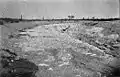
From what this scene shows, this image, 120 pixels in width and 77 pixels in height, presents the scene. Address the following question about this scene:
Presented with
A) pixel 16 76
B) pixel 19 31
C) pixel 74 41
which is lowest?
pixel 16 76

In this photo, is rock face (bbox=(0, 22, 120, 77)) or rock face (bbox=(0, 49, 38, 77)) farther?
rock face (bbox=(0, 22, 120, 77))

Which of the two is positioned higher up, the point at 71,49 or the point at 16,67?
the point at 71,49

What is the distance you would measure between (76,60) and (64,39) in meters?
2.17

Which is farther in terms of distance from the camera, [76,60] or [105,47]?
[105,47]

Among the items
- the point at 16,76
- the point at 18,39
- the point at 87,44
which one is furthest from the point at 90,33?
the point at 16,76

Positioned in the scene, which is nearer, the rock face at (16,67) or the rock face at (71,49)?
the rock face at (16,67)

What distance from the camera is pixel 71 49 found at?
30.9 feet

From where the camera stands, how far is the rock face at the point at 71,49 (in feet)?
25.9

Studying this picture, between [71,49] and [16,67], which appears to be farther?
[71,49]

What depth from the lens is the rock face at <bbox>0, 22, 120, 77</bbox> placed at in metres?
7.89

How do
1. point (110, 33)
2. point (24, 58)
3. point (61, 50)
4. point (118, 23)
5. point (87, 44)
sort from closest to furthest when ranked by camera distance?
point (24, 58)
point (61, 50)
point (87, 44)
point (110, 33)
point (118, 23)

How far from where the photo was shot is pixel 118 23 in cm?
1146

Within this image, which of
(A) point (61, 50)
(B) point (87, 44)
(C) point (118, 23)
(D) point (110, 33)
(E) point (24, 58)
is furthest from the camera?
(C) point (118, 23)

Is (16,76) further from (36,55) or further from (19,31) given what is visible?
(19,31)
